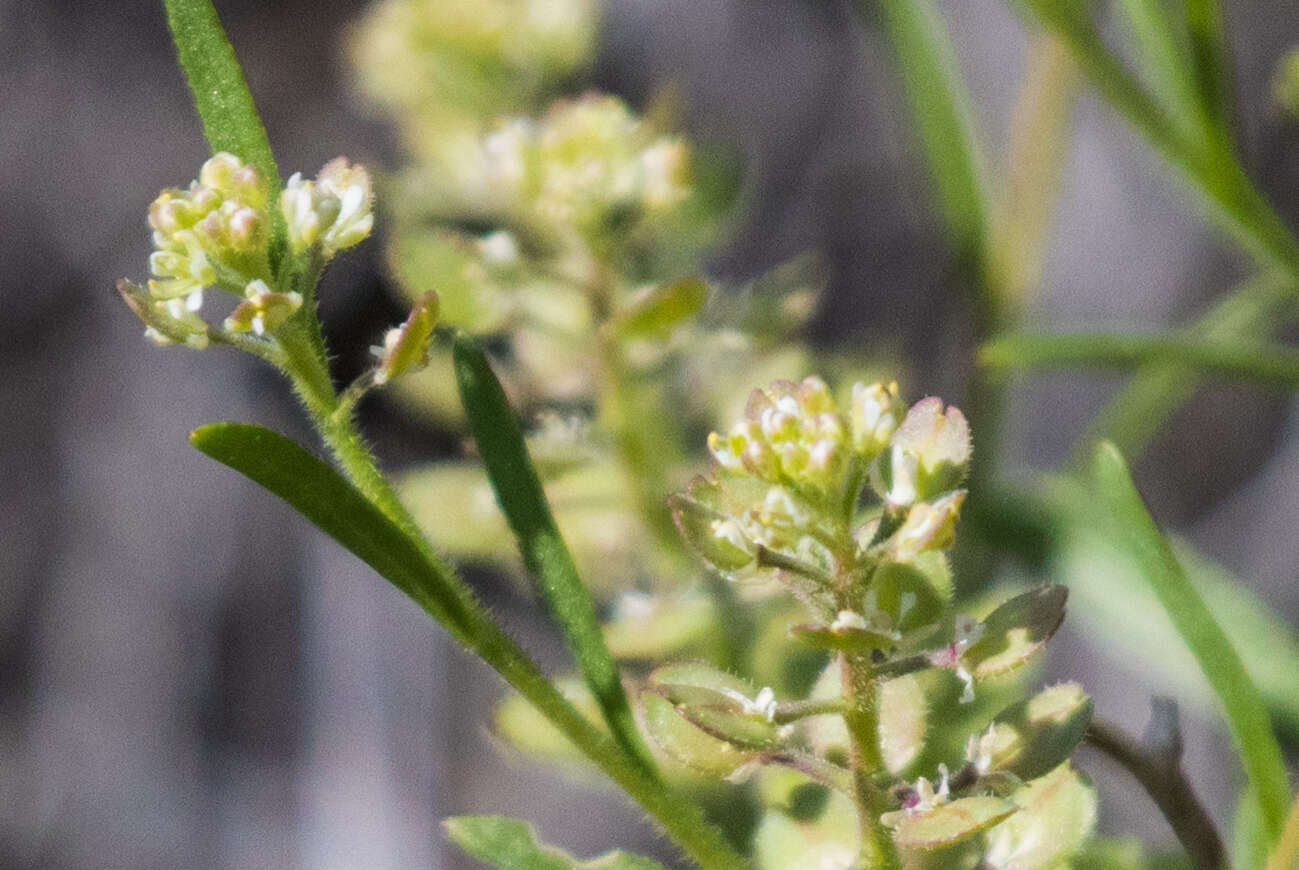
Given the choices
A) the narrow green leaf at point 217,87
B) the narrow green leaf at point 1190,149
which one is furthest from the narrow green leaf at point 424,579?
the narrow green leaf at point 1190,149

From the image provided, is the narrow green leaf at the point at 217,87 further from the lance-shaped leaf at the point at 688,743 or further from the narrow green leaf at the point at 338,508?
the lance-shaped leaf at the point at 688,743

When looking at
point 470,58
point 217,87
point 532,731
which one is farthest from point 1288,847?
point 470,58

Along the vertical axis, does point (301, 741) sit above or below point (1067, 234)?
below

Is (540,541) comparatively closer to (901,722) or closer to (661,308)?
(901,722)

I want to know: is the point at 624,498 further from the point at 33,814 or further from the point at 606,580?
the point at 33,814

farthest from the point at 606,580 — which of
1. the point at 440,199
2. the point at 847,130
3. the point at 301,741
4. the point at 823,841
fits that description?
the point at 847,130

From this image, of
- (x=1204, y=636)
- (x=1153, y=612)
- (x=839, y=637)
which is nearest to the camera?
(x=839, y=637)

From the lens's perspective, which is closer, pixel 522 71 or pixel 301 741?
pixel 522 71
